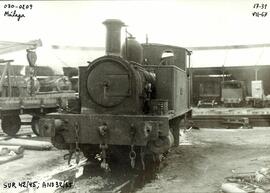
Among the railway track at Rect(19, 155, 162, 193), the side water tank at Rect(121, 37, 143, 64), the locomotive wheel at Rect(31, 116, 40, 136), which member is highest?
the side water tank at Rect(121, 37, 143, 64)

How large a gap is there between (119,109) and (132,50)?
51.0 inches

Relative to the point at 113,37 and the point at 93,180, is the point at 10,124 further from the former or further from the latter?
the point at 93,180

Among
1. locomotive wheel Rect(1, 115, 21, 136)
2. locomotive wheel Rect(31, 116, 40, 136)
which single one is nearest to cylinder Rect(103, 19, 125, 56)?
locomotive wheel Rect(31, 116, 40, 136)

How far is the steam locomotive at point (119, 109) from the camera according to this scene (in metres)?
5.71

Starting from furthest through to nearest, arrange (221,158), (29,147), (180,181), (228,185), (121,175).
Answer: (29,147), (221,158), (121,175), (180,181), (228,185)

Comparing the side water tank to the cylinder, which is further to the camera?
the side water tank

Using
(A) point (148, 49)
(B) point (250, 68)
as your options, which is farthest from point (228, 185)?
(B) point (250, 68)

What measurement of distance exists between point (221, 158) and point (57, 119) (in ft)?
12.2

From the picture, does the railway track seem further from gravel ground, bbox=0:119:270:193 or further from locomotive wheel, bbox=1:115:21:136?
locomotive wheel, bbox=1:115:21:136

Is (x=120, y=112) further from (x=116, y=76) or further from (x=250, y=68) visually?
(x=250, y=68)

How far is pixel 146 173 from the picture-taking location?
6.45 m

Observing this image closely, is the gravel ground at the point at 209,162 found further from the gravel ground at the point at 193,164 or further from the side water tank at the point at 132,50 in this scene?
the side water tank at the point at 132,50

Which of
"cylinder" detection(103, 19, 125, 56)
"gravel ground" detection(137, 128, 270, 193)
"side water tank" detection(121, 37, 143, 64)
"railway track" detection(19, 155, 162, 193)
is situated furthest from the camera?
"side water tank" detection(121, 37, 143, 64)

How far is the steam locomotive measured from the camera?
5707 mm
